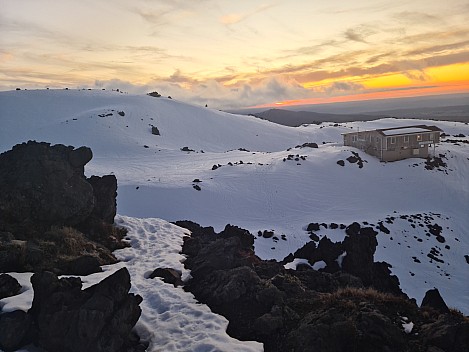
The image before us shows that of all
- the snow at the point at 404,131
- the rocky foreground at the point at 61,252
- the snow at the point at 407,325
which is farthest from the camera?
the snow at the point at 404,131

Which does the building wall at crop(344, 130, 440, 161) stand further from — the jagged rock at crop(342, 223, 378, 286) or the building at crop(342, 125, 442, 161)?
the jagged rock at crop(342, 223, 378, 286)

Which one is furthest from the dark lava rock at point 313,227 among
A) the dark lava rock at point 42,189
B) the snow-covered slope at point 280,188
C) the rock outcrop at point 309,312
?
the dark lava rock at point 42,189

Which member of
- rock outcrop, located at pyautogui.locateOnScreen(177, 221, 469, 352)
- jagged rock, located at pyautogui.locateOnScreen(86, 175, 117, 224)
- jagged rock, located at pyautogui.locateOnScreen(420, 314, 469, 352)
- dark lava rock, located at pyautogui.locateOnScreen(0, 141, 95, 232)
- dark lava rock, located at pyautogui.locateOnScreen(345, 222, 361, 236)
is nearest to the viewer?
jagged rock, located at pyautogui.locateOnScreen(420, 314, 469, 352)

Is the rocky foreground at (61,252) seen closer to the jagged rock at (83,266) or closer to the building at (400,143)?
the jagged rock at (83,266)

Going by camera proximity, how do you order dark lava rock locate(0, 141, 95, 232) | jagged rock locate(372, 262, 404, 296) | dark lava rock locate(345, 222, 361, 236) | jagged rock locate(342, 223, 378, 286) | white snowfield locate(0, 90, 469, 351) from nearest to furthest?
white snowfield locate(0, 90, 469, 351), dark lava rock locate(0, 141, 95, 232), jagged rock locate(342, 223, 378, 286), jagged rock locate(372, 262, 404, 296), dark lava rock locate(345, 222, 361, 236)

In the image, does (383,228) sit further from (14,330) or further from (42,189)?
(14,330)

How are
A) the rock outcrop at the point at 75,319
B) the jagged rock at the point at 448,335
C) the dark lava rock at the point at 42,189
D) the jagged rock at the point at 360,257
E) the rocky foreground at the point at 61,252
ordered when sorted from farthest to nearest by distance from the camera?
the jagged rock at the point at 360,257 → the dark lava rock at the point at 42,189 → the rocky foreground at the point at 61,252 → the rock outcrop at the point at 75,319 → the jagged rock at the point at 448,335

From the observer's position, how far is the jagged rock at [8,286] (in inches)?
425

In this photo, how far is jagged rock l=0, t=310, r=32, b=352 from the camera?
9117mm

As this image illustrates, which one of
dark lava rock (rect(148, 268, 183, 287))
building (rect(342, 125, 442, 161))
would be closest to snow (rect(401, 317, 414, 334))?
dark lava rock (rect(148, 268, 183, 287))

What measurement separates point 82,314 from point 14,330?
1.68 meters

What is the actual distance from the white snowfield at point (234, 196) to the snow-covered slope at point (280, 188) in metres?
0.14

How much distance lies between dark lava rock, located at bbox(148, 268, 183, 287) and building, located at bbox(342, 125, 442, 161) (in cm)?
5035

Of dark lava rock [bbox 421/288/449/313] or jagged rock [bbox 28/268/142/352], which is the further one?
dark lava rock [bbox 421/288/449/313]
